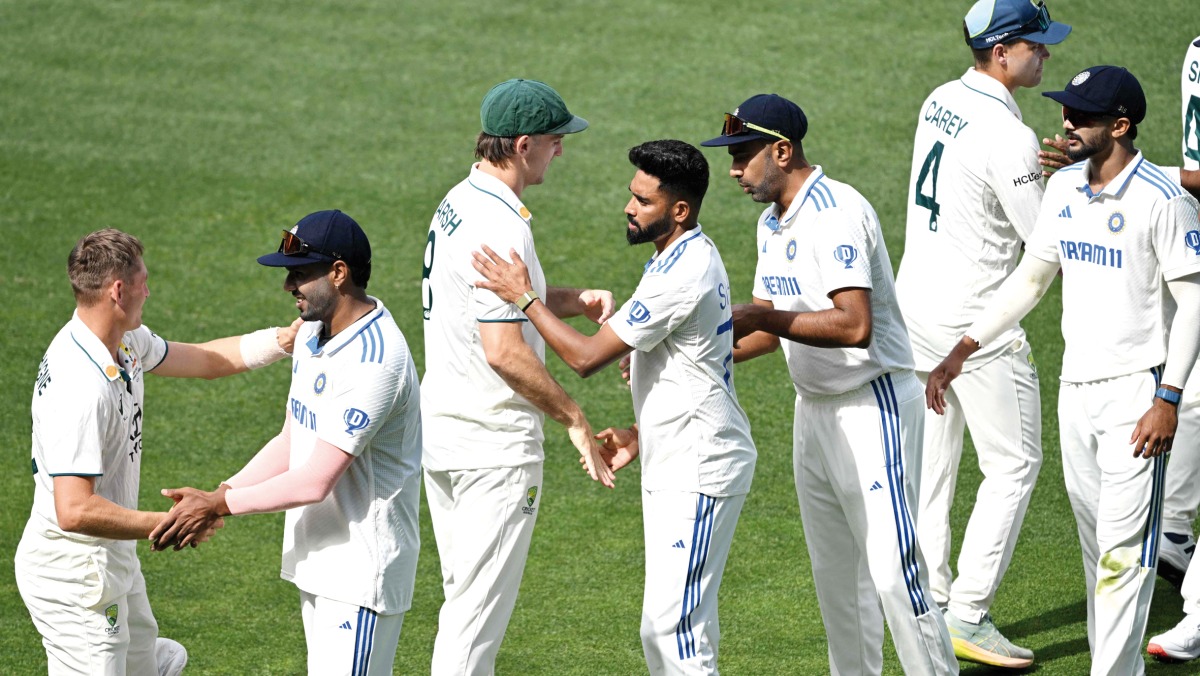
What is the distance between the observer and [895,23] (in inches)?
550

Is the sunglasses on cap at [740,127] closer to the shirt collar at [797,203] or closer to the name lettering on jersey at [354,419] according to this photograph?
the shirt collar at [797,203]

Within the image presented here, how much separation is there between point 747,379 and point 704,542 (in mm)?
4700

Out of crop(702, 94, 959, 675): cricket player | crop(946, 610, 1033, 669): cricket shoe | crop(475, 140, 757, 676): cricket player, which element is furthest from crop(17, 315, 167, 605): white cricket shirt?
crop(946, 610, 1033, 669): cricket shoe

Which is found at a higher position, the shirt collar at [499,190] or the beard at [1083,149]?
the beard at [1083,149]

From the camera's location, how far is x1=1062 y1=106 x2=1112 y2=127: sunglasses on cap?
5262 millimetres

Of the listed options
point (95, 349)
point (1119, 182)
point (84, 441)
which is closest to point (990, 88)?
point (1119, 182)

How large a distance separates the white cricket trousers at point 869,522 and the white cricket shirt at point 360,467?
170cm

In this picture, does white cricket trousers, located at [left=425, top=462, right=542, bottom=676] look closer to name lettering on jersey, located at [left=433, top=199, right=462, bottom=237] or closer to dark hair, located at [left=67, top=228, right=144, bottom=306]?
name lettering on jersey, located at [left=433, top=199, right=462, bottom=237]

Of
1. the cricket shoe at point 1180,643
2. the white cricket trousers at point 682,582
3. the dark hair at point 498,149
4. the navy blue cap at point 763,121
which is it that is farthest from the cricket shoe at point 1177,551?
the dark hair at point 498,149

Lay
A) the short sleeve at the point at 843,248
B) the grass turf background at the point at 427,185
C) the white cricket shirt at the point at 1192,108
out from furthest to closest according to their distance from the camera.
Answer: the white cricket shirt at the point at 1192,108 → the grass turf background at the point at 427,185 → the short sleeve at the point at 843,248

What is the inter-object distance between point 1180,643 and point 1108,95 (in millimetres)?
2403

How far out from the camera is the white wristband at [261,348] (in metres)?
5.39

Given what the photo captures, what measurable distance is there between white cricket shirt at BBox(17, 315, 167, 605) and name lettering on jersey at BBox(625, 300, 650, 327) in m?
1.78

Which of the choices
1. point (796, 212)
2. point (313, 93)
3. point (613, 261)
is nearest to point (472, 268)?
point (796, 212)
